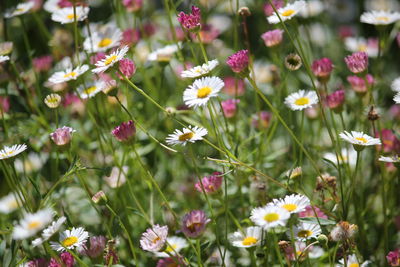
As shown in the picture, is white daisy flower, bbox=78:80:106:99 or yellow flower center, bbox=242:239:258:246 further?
white daisy flower, bbox=78:80:106:99

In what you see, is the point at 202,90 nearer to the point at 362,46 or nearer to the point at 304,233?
the point at 304,233

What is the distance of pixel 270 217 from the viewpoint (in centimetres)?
67

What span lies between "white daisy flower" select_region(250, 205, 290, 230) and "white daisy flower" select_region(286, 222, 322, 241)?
12cm

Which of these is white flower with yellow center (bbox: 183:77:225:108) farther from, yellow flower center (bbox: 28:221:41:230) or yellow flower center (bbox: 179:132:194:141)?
yellow flower center (bbox: 28:221:41:230)

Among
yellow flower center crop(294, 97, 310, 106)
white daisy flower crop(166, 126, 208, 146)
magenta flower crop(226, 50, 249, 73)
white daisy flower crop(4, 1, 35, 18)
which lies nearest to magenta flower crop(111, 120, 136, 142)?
white daisy flower crop(166, 126, 208, 146)

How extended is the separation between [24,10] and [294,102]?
56 cm

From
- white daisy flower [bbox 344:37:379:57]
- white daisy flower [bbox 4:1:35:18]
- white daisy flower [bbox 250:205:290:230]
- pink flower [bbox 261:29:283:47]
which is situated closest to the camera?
white daisy flower [bbox 250:205:290:230]

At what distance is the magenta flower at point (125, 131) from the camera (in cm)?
82

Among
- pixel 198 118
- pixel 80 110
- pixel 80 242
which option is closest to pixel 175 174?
pixel 198 118

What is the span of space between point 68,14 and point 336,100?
0.54 metres

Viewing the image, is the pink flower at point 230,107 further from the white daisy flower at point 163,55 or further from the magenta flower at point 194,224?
the magenta flower at point 194,224

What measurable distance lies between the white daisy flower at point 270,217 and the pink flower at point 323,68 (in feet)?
1.12

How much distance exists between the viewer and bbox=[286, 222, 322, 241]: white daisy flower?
783mm

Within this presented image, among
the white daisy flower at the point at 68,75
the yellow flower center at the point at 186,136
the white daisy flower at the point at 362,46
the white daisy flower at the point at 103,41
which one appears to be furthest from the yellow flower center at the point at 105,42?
the white daisy flower at the point at 362,46
